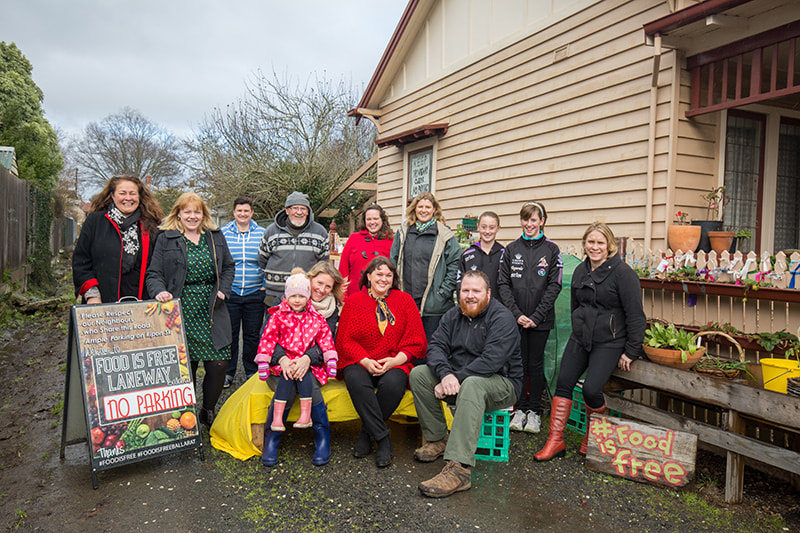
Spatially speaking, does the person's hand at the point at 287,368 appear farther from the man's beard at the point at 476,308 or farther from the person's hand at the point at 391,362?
the man's beard at the point at 476,308

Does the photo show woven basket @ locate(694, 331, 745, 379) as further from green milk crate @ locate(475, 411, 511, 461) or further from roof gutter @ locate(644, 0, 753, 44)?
roof gutter @ locate(644, 0, 753, 44)

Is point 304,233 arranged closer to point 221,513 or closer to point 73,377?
point 73,377

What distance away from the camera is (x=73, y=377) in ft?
11.8

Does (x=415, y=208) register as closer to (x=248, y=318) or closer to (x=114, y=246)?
(x=248, y=318)

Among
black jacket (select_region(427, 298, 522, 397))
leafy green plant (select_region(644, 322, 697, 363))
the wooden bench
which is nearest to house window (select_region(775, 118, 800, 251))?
leafy green plant (select_region(644, 322, 697, 363))

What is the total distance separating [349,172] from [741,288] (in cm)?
1600

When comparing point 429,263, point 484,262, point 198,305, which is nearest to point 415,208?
point 429,263

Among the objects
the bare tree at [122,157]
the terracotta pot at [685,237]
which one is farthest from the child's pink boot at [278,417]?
the bare tree at [122,157]

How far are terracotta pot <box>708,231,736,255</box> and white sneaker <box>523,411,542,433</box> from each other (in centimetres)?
219

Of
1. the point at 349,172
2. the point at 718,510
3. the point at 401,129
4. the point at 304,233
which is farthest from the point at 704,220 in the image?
the point at 349,172

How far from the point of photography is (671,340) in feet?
11.8

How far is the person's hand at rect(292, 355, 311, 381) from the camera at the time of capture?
3676mm

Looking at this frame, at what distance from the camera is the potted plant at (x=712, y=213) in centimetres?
478

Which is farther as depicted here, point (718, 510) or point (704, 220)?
point (704, 220)
